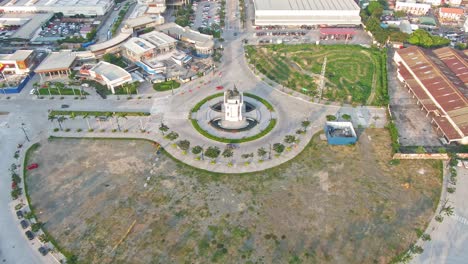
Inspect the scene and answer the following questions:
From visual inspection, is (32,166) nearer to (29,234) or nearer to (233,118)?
(29,234)

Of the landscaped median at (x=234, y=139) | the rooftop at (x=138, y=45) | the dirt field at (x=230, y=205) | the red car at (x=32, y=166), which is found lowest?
the dirt field at (x=230, y=205)

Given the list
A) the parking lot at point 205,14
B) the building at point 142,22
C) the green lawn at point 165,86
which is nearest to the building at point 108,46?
the building at point 142,22

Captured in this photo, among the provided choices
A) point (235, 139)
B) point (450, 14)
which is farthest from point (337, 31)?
point (235, 139)

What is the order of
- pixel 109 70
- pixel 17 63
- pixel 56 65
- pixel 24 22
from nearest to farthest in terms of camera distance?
pixel 109 70 → pixel 17 63 → pixel 56 65 → pixel 24 22

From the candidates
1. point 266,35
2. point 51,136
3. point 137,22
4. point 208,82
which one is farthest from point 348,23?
point 51,136

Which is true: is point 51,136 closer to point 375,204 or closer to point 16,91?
point 16,91

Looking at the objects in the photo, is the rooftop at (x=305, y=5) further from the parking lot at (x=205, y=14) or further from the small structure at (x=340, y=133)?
the small structure at (x=340, y=133)
